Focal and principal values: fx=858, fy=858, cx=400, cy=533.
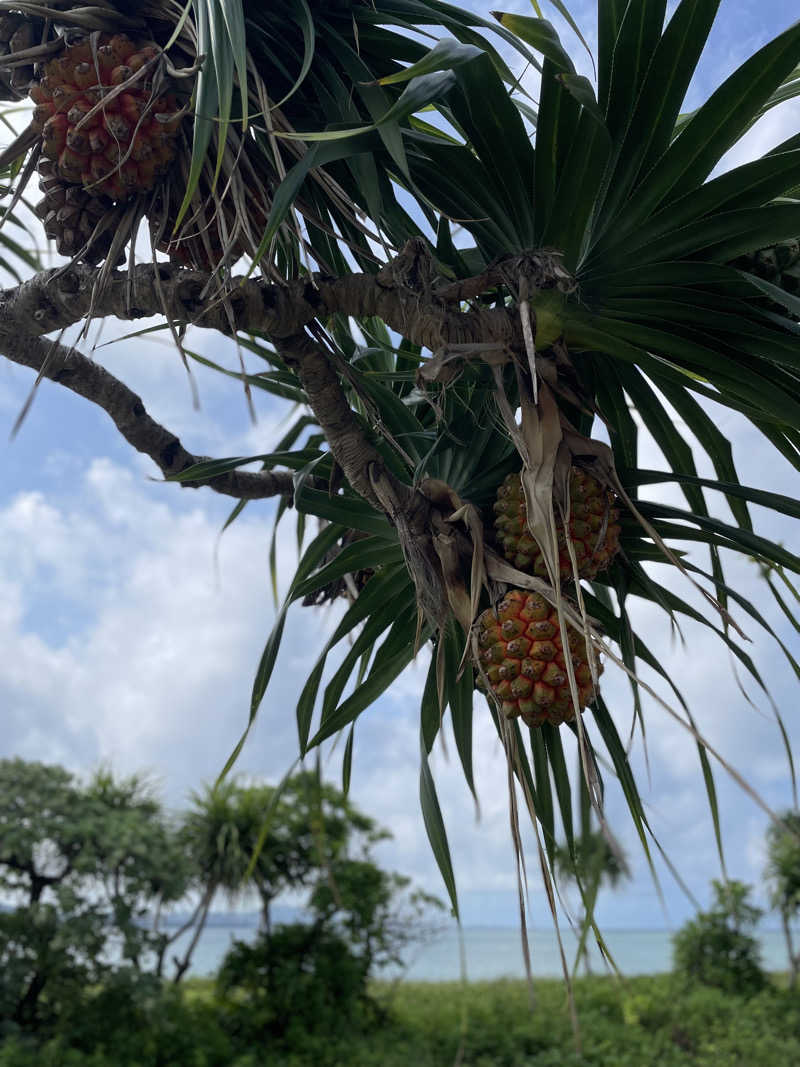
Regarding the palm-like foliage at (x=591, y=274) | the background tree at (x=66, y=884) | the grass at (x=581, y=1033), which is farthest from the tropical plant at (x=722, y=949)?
the palm-like foliage at (x=591, y=274)

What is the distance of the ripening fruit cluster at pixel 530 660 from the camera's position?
0.84 metres

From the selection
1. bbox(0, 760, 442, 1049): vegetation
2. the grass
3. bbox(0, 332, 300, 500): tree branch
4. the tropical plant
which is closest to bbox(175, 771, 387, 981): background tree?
bbox(0, 760, 442, 1049): vegetation

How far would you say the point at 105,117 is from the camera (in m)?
0.91

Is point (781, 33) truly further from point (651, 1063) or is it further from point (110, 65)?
point (651, 1063)

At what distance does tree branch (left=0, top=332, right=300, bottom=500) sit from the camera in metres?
1.12

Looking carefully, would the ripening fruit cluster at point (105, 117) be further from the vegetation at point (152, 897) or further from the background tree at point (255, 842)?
Result: the background tree at point (255, 842)

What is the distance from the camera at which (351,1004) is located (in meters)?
5.83

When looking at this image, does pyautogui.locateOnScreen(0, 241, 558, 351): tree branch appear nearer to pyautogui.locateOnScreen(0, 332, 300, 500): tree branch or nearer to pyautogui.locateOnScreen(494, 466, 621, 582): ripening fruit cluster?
pyautogui.locateOnScreen(0, 332, 300, 500): tree branch

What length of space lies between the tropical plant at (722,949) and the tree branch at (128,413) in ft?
23.3

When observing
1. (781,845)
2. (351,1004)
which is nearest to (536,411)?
(351,1004)

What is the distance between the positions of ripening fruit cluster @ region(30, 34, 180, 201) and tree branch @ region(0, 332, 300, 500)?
0.80 feet

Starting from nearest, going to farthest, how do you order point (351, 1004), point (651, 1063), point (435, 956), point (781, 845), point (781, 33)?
1. point (781, 33)
2. point (651, 1063)
3. point (351, 1004)
4. point (435, 956)
5. point (781, 845)

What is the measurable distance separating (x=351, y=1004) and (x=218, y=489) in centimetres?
554

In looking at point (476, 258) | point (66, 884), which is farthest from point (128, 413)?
point (66, 884)
